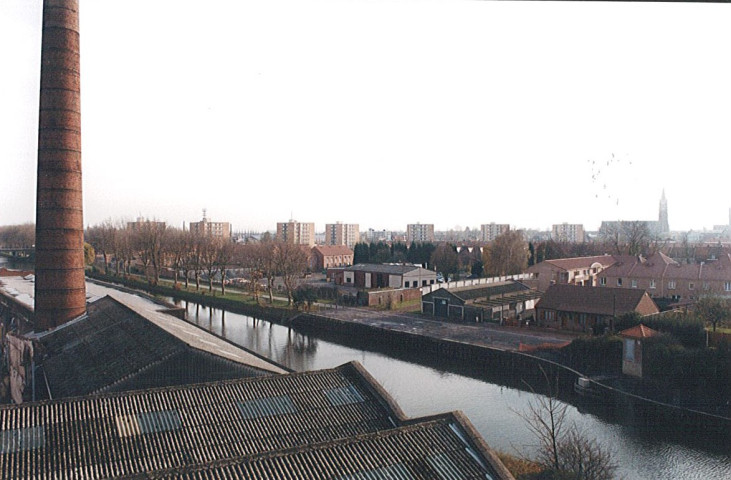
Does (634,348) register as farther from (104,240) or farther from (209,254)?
(104,240)

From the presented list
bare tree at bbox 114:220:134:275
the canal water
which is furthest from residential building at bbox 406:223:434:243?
the canal water

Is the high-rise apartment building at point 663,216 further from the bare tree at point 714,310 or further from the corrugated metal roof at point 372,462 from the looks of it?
the corrugated metal roof at point 372,462

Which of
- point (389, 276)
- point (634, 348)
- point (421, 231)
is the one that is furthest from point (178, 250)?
point (421, 231)

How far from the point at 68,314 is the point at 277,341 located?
7.17 metres

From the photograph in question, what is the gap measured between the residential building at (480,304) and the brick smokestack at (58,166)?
1221cm

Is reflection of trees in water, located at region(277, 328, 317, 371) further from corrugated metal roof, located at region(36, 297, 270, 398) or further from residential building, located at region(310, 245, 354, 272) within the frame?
residential building, located at region(310, 245, 354, 272)

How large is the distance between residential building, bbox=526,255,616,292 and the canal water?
34.8ft

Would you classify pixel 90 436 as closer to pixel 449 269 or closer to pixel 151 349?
pixel 151 349

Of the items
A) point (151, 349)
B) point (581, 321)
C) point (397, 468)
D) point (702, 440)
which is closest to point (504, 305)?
point (581, 321)

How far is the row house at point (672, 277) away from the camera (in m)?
18.1

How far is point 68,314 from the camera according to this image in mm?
11844

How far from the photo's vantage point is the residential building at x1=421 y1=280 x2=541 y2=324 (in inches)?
731

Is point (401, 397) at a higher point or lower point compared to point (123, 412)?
lower

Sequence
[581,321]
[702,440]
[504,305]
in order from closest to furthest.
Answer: [702,440]
[581,321]
[504,305]
